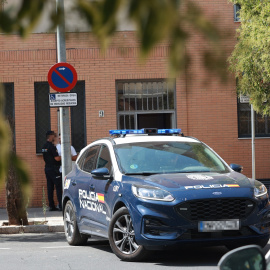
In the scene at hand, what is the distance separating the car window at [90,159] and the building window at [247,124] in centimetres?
819

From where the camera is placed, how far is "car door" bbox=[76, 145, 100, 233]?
392 inches

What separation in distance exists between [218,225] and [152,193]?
84cm

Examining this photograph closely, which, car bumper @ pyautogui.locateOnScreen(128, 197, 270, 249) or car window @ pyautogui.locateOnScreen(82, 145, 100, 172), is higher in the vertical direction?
car window @ pyautogui.locateOnScreen(82, 145, 100, 172)

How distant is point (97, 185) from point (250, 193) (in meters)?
2.19

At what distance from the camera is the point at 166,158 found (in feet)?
31.3

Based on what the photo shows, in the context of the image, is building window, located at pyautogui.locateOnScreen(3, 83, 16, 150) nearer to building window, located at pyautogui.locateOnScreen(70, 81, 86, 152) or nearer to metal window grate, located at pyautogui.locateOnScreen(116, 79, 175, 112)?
building window, located at pyautogui.locateOnScreen(70, 81, 86, 152)

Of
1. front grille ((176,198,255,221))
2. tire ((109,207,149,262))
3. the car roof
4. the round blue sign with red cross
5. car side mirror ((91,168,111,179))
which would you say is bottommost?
tire ((109,207,149,262))

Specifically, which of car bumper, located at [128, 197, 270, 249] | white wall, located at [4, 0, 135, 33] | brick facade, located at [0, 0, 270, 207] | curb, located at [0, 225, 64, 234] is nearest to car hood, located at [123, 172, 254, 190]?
car bumper, located at [128, 197, 270, 249]

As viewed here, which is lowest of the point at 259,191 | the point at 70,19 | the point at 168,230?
the point at 168,230

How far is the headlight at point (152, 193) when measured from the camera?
8.29m

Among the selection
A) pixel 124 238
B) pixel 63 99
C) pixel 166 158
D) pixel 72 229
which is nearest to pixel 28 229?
pixel 63 99

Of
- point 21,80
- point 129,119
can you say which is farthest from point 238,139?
point 21,80

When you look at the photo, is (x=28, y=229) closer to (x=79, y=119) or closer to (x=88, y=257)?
(x=88, y=257)

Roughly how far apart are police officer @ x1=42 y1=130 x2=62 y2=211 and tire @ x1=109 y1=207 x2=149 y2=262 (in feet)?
24.8
